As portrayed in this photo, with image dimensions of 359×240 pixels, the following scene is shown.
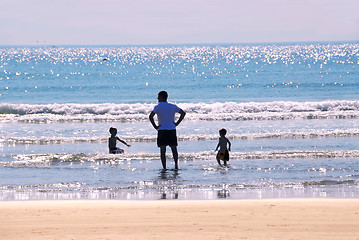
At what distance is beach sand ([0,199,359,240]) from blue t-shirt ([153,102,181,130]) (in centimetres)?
326

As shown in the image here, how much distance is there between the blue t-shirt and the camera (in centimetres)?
1247

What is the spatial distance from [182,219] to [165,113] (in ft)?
15.7

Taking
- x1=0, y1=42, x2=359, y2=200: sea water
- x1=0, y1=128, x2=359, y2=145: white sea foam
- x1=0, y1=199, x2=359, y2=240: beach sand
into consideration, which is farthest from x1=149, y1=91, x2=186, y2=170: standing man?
x1=0, y1=128, x2=359, y2=145: white sea foam

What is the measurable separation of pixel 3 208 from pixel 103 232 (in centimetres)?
221

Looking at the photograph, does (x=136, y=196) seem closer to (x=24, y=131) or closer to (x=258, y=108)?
(x=24, y=131)

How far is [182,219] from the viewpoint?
793 centimetres

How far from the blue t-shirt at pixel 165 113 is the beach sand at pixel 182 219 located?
3259 mm

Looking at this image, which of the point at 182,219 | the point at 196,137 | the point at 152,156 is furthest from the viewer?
the point at 196,137

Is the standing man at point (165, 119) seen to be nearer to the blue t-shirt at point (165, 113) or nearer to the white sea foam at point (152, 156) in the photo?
the blue t-shirt at point (165, 113)

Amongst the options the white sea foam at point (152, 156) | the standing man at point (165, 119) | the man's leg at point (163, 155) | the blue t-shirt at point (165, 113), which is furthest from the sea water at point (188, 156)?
the blue t-shirt at point (165, 113)

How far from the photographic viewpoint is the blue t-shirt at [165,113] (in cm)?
1247

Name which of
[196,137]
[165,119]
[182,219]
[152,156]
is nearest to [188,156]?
[152,156]

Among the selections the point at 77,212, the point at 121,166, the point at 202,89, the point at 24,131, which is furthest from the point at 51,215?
the point at 202,89

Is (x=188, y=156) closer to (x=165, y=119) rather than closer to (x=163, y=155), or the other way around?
(x=163, y=155)
